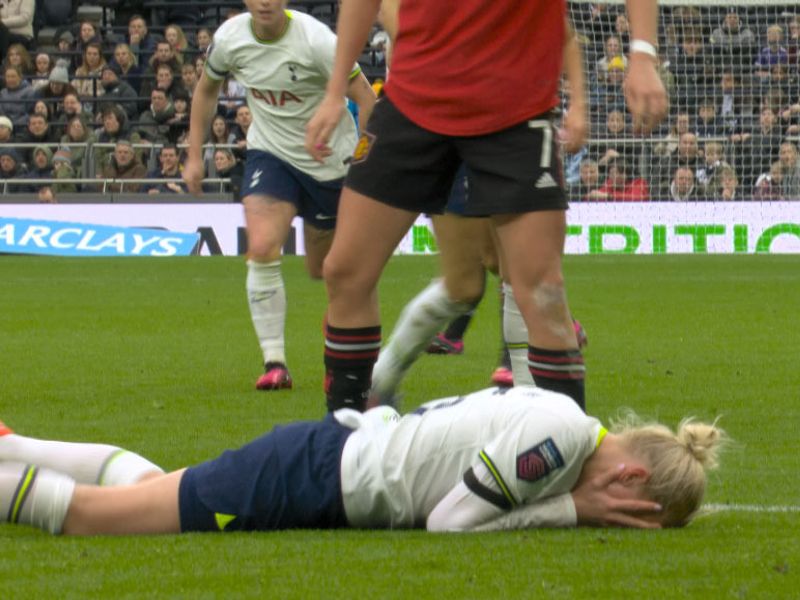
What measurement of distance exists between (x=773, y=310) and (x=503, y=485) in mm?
8301

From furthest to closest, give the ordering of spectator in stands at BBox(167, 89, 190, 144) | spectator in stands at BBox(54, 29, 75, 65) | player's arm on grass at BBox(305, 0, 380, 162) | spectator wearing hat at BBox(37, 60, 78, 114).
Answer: spectator in stands at BBox(54, 29, 75, 65), spectator wearing hat at BBox(37, 60, 78, 114), spectator in stands at BBox(167, 89, 190, 144), player's arm on grass at BBox(305, 0, 380, 162)

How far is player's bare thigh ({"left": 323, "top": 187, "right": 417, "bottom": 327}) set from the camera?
16.0 feet

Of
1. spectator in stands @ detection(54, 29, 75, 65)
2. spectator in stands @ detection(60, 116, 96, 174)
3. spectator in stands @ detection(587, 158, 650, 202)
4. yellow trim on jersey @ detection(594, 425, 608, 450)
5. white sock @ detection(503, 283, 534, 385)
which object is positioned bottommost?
spectator in stands @ detection(587, 158, 650, 202)

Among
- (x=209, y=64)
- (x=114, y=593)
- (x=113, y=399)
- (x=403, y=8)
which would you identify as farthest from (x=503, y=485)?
(x=209, y=64)

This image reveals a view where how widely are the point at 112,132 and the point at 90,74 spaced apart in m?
2.32

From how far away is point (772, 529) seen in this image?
407 centimetres

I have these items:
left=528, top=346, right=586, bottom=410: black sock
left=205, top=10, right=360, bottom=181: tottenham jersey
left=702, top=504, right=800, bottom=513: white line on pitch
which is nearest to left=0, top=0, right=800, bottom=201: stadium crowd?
left=205, top=10, right=360, bottom=181: tottenham jersey

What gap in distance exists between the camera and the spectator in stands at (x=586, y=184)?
63.0 feet

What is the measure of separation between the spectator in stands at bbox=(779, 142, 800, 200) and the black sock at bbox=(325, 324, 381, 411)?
14201 millimetres

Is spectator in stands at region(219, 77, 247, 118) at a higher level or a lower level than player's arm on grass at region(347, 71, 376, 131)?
lower

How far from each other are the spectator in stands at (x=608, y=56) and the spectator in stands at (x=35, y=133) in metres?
7.17

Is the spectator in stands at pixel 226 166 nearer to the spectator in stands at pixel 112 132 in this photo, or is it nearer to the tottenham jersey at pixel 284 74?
the spectator in stands at pixel 112 132

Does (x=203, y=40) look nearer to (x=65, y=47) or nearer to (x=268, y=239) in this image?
(x=65, y=47)

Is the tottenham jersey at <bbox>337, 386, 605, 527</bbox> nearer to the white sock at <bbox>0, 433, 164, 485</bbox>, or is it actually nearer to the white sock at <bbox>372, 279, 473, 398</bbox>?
the white sock at <bbox>0, 433, 164, 485</bbox>
